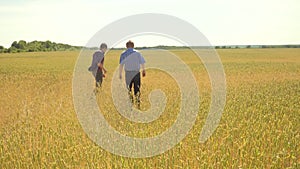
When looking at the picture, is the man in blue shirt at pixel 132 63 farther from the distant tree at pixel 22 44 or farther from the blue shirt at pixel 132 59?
the distant tree at pixel 22 44

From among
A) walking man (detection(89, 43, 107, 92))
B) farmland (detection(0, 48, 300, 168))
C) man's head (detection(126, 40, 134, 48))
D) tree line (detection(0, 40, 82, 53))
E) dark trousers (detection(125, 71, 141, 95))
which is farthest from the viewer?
tree line (detection(0, 40, 82, 53))

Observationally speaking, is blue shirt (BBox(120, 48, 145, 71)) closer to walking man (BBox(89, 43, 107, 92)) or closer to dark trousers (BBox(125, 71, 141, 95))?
dark trousers (BBox(125, 71, 141, 95))

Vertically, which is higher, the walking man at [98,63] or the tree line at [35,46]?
the tree line at [35,46]

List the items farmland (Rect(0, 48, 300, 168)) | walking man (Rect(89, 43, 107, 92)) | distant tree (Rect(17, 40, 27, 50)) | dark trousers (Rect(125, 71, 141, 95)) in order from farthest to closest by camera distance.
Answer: distant tree (Rect(17, 40, 27, 50)) < walking man (Rect(89, 43, 107, 92)) < dark trousers (Rect(125, 71, 141, 95)) < farmland (Rect(0, 48, 300, 168))

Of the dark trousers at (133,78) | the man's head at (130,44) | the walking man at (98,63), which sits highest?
the man's head at (130,44)

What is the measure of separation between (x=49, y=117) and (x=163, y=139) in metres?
2.89

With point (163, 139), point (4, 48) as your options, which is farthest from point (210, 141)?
point (4, 48)

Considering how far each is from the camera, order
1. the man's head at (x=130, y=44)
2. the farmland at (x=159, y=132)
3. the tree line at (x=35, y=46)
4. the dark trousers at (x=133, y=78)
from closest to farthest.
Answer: the farmland at (x=159, y=132), the man's head at (x=130, y=44), the dark trousers at (x=133, y=78), the tree line at (x=35, y=46)

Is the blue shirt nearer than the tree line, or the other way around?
the blue shirt

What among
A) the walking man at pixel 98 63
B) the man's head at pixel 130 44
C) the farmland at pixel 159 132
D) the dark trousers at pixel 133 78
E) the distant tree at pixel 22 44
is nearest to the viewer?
the farmland at pixel 159 132

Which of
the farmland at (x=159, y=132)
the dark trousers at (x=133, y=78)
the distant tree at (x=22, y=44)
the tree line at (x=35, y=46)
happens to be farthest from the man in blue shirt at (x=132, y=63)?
the distant tree at (x=22, y=44)

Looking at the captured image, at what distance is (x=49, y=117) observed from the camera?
750cm

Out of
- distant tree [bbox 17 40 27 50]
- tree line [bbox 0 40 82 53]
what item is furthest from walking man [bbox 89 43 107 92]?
distant tree [bbox 17 40 27 50]

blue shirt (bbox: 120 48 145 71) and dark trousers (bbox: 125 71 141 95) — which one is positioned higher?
blue shirt (bbox: 120 48 145 71)
